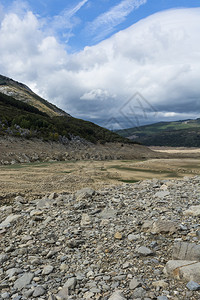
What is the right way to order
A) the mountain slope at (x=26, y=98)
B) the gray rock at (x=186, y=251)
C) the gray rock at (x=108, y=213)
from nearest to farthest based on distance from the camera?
the gray rock at (x=186, y=251), the gray rock at (x=108, y=213), the mountain slope at (x=26, y=98)

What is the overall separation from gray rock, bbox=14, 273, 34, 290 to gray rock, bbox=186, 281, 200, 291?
3.57 m

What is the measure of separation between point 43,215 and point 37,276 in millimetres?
3693

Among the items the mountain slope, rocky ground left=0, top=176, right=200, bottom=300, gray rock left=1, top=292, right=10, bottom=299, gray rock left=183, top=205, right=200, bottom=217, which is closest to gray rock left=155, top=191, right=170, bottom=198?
rocky ground left=0, top=176, right=200, bottom=300

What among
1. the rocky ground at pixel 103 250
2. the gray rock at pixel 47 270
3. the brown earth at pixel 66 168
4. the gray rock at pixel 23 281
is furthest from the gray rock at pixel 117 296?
the brown earth at pixel 66 168

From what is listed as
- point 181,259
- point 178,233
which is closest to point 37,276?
point 181,259

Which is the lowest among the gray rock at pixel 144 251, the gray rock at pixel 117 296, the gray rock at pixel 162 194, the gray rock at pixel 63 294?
the gray rock at pixel 63 294

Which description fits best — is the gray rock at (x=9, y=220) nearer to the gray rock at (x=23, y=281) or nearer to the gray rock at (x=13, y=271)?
Answer: the gray rock at (x=13, y=271)

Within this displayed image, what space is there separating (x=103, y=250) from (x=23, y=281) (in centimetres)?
219

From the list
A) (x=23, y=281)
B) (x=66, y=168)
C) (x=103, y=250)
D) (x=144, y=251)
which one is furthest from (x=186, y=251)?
(x=66, y=168)

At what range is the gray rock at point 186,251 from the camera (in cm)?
505

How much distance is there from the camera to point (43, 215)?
8.83m

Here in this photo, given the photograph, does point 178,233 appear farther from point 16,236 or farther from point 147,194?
point 16,236

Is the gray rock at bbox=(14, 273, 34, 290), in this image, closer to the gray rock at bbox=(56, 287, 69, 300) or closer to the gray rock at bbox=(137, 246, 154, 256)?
the gray rock at bbox=(56, 287, 69, 300)

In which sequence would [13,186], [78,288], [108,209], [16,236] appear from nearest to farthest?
[78,288] → [16,236] → [108,209] → [13,186]
